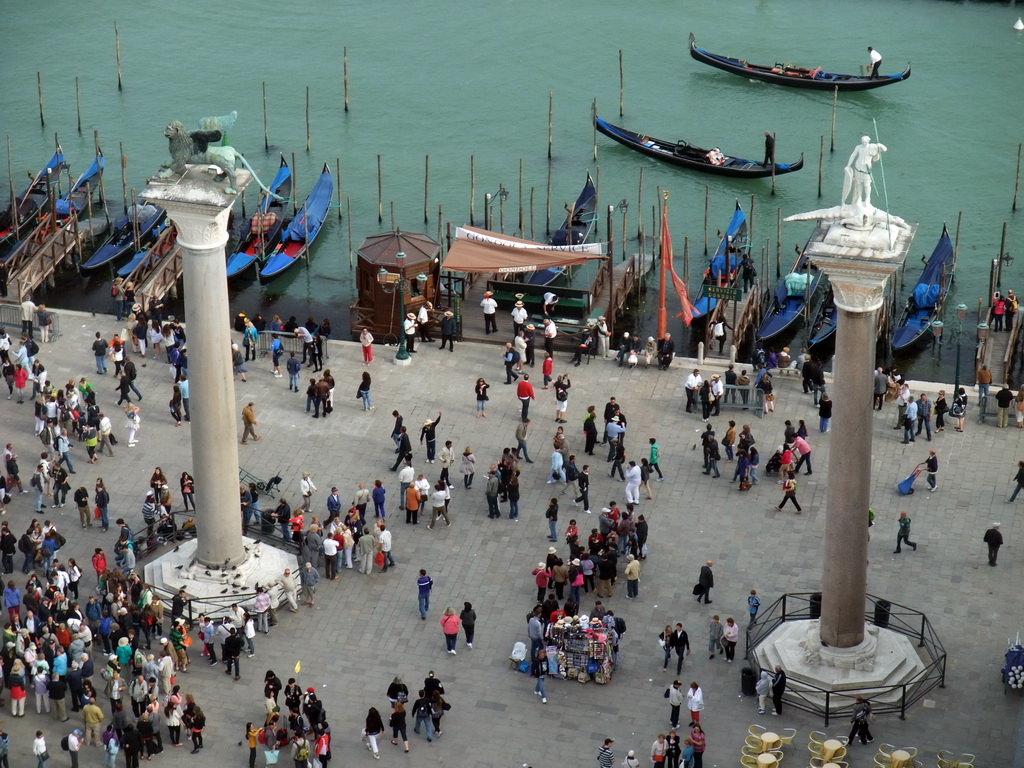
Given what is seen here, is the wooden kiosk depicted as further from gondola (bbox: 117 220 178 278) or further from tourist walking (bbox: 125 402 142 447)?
tourist walking (bbox: 125 402 142 447)

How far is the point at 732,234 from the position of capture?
70.5 meters

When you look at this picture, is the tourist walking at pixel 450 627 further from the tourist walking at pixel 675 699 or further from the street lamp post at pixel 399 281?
the street lamp post at pixel 399 281

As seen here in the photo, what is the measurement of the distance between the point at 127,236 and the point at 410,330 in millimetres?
17116

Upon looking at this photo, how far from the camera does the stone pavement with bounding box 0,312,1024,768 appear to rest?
143ft

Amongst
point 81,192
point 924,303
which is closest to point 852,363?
point 924,303

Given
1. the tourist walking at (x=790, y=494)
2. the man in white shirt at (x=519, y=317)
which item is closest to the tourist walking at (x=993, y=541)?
the tourist walking at (x=790, y=494)

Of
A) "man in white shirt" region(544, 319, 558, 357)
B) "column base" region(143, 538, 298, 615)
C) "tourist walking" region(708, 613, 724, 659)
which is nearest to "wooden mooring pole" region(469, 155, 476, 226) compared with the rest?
"man in white shirt" region(544, 319, 558, 357)

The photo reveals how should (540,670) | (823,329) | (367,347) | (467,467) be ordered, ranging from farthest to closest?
(823,329)
(367,347)
(467,467)
(540,670)

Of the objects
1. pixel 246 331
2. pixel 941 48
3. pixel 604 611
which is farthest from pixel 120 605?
pixel 941 48

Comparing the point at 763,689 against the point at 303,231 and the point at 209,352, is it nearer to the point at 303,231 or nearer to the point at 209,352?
the point at 209,352

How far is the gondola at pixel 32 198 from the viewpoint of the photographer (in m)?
74.8

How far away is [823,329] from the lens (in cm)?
6581

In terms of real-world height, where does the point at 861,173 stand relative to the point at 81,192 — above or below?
above

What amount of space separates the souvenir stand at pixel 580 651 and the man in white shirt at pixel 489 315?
19028 millimetres
